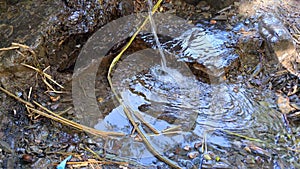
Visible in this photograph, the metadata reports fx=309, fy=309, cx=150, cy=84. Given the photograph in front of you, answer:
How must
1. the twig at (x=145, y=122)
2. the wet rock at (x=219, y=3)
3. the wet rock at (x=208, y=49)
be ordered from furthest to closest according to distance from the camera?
1. the wet rock at (x=219, y=3)
2. the wet rock at (x=208, y=49)
3. the twig at (x=145, y=122)

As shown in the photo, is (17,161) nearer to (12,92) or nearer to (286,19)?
(12,92)

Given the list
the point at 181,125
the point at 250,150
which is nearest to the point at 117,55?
the point at 181,125

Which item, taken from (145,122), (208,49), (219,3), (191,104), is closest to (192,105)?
(191,104)

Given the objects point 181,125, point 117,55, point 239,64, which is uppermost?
point 117,55

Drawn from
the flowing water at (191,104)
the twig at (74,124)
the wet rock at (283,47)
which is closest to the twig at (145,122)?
the flowing water at (191,104)

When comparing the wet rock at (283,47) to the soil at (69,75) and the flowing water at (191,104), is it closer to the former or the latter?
the soil at (69,75)

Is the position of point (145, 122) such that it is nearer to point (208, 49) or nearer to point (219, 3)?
point (208, 49)

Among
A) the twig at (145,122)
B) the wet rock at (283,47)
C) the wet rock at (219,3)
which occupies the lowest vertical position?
the twig at (145,122)

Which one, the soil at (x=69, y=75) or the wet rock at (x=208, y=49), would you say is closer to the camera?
the soil at (x=69, y=75)

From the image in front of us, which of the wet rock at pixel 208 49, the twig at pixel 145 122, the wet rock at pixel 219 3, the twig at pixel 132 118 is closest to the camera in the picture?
the twig at pixel 132 118
